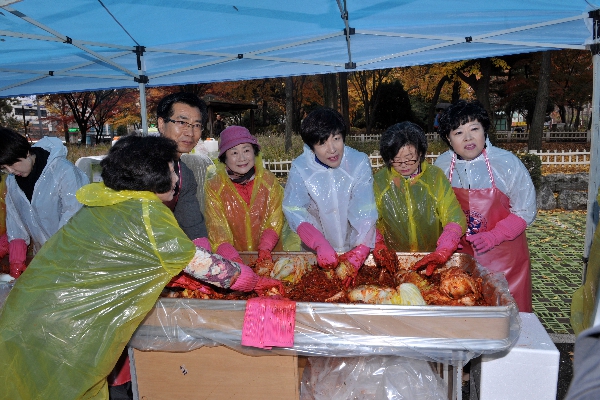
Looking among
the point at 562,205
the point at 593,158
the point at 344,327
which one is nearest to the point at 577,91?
the point at 562,205

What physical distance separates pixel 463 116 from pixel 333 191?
0.92 m

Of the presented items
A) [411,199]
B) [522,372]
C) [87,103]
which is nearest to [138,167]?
[411,199]

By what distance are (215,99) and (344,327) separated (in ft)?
49.3

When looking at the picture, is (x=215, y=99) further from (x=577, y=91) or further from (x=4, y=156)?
(x=577, y=91)

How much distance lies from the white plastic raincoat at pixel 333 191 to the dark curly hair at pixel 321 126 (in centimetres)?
22

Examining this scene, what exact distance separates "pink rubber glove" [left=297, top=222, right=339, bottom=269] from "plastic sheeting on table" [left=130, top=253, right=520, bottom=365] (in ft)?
1.60

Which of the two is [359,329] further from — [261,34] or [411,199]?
[261,34]

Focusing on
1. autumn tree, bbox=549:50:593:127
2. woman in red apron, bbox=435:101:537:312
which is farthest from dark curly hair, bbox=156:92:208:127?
autumn tree, bbox=549:50:593:127

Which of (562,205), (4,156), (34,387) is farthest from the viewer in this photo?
(562,205)

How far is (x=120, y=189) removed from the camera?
177cm

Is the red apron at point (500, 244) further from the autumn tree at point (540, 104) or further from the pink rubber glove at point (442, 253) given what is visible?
the autumn tree at point (540, 104)

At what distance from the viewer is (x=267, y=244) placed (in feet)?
8.79

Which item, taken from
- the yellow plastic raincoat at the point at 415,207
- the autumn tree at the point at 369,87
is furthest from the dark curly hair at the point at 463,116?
the autumn tree at the point at 369,87

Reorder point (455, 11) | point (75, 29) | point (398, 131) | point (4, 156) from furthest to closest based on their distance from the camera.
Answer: point (75, 29), point (455, 11), point (4, 156), point (398, 131)
